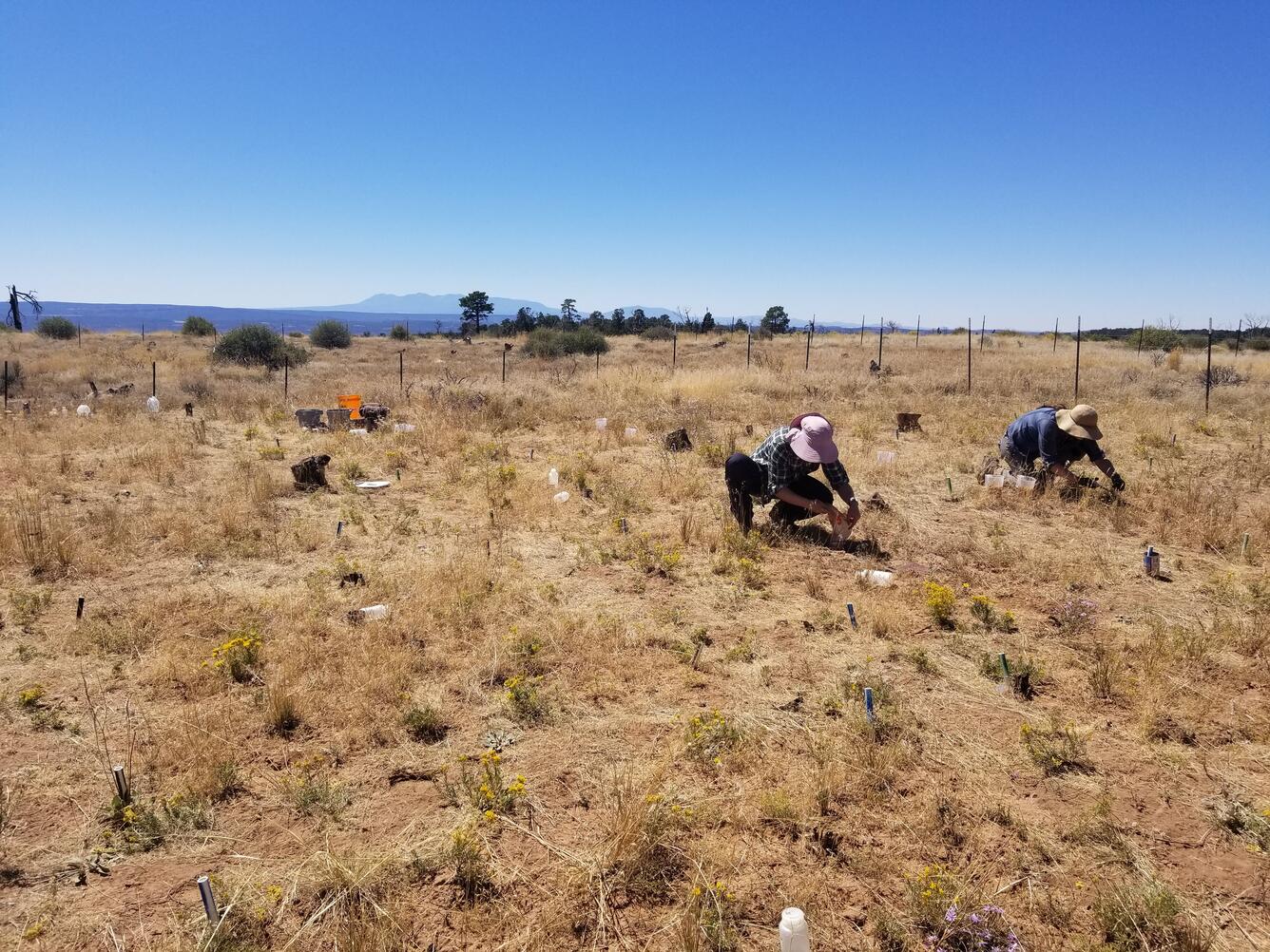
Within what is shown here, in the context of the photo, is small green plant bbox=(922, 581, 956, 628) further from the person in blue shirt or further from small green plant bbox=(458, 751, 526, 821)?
the person in blue shirt

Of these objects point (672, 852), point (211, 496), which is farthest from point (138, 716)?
point (211, 496)

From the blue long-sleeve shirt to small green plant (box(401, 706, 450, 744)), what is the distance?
7041 mm

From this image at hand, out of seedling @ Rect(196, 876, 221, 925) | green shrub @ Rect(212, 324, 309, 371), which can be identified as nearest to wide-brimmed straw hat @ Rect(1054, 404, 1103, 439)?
seedling @ Rect(196, 876, 221, 925)

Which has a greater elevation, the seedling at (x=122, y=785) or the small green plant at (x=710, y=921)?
the seedling at (x=122, y=785)

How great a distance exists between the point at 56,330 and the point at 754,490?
45.4 m

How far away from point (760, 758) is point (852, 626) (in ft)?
5.78

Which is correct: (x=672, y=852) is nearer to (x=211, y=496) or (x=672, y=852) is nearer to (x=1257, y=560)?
(x=1257, y=560)

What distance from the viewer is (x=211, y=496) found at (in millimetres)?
8016

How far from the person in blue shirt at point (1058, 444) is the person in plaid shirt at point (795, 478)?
290cm

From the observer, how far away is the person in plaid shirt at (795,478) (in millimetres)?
6102

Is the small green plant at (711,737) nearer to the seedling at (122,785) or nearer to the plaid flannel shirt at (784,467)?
the seedling at (122,785)

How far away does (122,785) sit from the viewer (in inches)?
122

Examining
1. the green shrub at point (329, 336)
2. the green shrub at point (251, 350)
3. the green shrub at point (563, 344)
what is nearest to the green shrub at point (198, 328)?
the green shrub at point (329, 336)

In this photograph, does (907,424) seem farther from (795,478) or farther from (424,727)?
(424,727)
